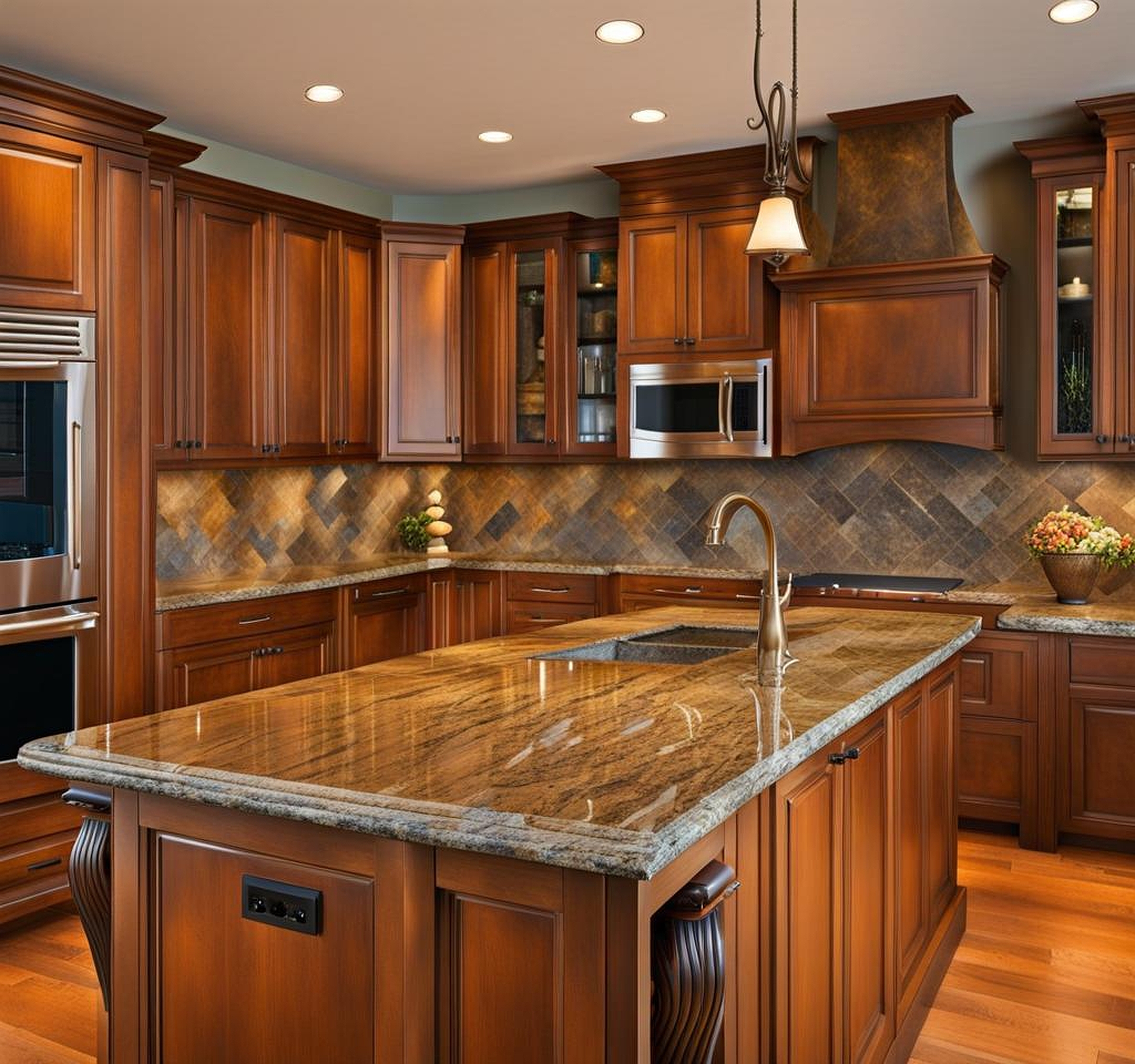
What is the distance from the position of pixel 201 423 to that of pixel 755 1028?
143 inches

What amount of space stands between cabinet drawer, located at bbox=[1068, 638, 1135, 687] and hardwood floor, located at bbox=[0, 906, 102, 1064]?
3459 millimetres

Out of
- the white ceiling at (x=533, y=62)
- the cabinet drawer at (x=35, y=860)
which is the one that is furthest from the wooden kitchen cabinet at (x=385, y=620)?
the white ceiling at (x=533, y=62)

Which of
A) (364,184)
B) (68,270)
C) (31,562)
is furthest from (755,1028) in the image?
(364,184)

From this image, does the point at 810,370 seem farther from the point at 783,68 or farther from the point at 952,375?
the point at 783,68

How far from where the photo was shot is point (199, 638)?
178 inches

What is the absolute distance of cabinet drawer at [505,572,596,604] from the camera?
225 inches

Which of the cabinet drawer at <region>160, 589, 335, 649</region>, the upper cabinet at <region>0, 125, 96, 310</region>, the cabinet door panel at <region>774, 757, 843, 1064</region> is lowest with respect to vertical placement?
the cabinet door panel at <region>774, 757, 843, 1064</region>

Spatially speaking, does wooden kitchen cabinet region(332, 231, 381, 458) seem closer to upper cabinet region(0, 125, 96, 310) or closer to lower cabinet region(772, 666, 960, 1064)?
upper cabinet region(0, 125, 96, 310)

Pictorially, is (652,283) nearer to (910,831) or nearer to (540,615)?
(540,615)

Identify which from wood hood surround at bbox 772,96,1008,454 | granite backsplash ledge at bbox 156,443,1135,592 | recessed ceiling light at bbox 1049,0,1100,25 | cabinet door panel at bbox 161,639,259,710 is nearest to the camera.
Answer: recessed ceiling light at bbox 1049,0,1100,25

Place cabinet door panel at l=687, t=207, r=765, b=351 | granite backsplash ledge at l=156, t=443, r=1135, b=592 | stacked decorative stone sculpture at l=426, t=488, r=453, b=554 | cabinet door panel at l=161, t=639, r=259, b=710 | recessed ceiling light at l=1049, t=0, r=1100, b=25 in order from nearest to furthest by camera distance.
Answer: recessed ceiling light at l=1049, t=0, r=1100, b=25, cabinet door panel at l=161, t=639, r=259, b=710, granite backsplash ledge at l=156, t=443, r=1135, b=592, cabinet door panel at l=687, t=207, r=765, b=351, stacked decorative stone sculpture at l=426, t=488, r=453, b=554

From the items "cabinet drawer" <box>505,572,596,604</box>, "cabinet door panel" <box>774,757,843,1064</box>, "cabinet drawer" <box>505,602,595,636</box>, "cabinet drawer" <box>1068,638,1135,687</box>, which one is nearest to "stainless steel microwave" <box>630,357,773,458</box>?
"cabinet drawer" <box>505,572,596,604</box>

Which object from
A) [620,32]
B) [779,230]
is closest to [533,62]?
[620,32]

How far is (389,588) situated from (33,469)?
2100 millimetres
